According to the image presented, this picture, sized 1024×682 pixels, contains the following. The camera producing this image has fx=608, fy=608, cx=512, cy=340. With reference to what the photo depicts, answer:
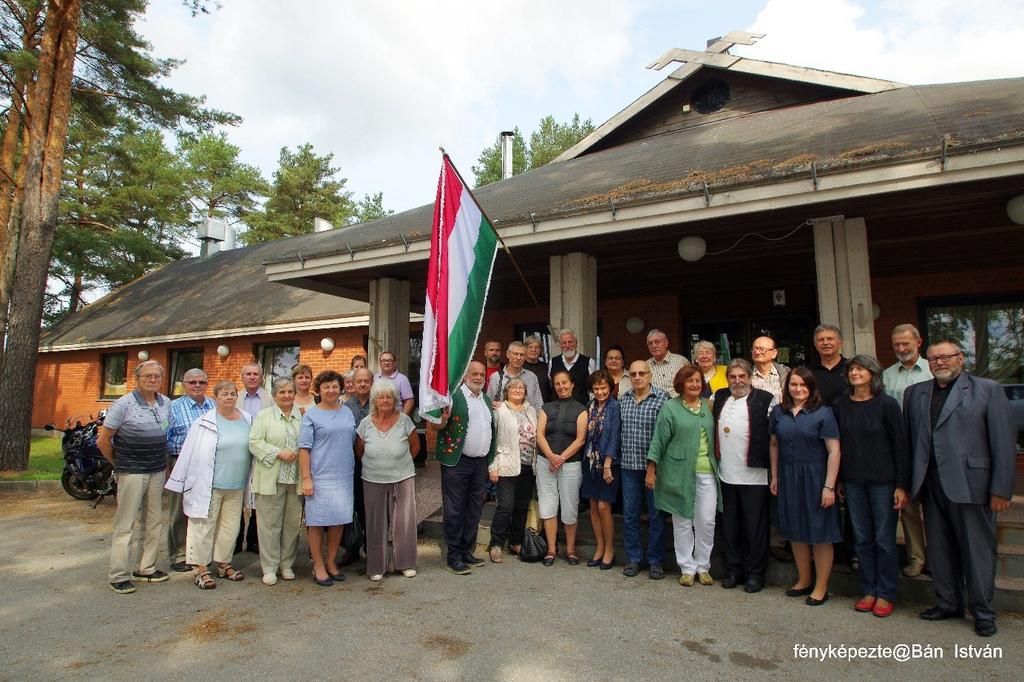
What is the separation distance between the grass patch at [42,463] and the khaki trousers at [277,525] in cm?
679

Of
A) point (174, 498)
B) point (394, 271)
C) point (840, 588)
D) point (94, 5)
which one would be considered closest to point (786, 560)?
point (840, 588)

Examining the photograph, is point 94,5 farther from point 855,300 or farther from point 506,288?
point 855,300

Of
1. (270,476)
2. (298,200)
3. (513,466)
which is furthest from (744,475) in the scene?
(298,200)

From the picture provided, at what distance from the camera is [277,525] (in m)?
4.38

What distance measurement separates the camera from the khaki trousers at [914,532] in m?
3.86

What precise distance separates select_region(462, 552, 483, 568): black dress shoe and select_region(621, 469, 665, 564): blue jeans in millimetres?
1131

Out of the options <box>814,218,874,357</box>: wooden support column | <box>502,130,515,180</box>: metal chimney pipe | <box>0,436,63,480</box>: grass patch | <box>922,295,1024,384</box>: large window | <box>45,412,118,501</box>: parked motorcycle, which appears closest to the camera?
<box>814,218,874,357</box>: wooden support column

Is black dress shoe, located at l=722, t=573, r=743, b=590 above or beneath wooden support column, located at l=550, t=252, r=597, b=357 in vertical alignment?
beneath

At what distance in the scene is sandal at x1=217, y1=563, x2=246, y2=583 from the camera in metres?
4.38

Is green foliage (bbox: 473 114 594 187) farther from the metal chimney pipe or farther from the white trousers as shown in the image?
the white trousers

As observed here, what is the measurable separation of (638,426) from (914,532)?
6.03 feet

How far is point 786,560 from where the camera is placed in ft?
13.6

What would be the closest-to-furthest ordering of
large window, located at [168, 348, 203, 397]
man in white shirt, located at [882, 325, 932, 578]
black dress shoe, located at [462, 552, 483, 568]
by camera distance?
man in white shirt, located at [882, 325, 932, 578] → black dress shoe, located at [462, 552, 483, 568] → large window, located at [168, 348, 203, 397]

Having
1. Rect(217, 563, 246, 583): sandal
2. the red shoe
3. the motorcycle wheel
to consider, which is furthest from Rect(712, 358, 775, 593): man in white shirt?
the motorcycle wheel
